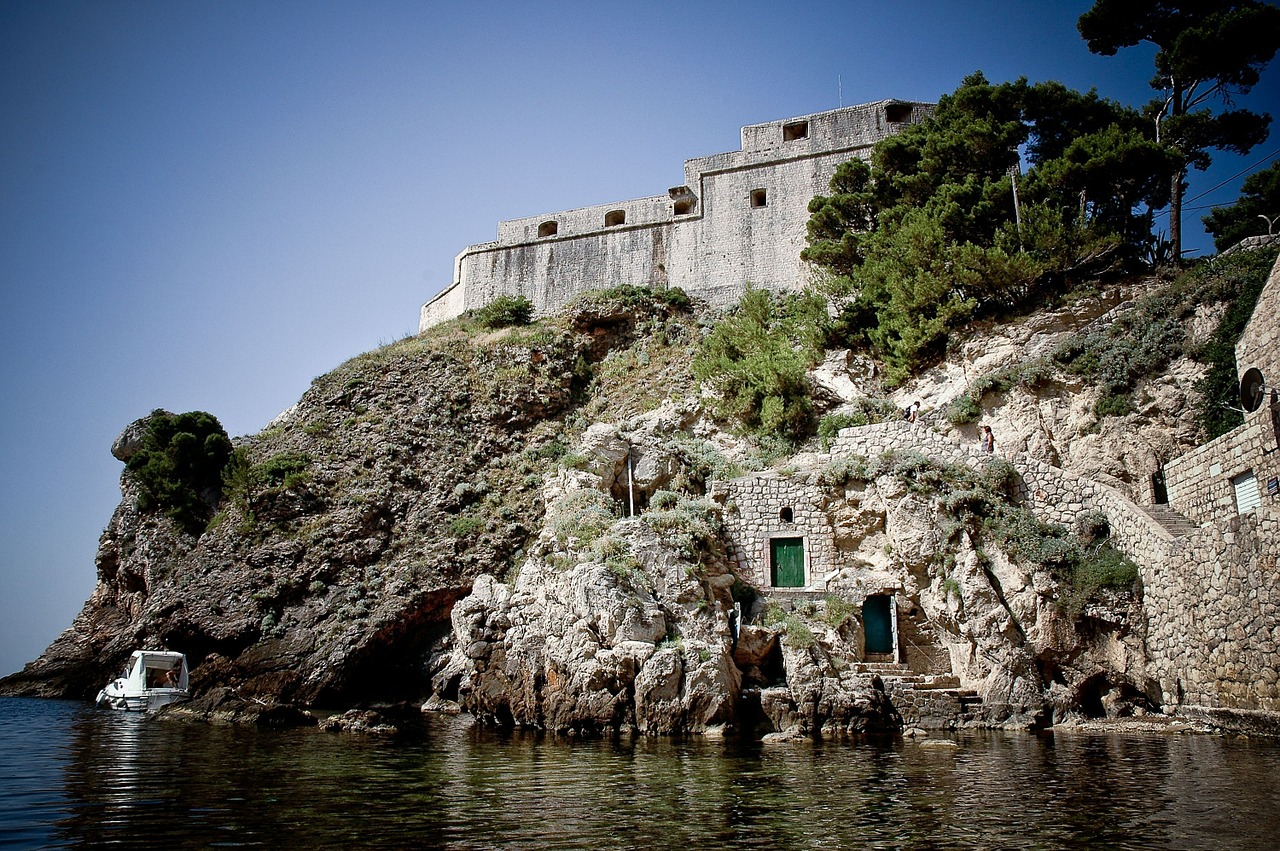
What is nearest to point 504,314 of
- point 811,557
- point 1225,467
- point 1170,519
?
point 811,557

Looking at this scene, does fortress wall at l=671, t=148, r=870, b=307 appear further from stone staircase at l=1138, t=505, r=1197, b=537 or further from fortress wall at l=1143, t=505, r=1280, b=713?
fortress wall at l=1143, t=505, r=1280, b=713

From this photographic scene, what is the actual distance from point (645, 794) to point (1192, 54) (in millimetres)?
28776

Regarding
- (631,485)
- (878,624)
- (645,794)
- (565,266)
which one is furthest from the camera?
(565,266)

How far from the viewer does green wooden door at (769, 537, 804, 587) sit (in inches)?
808

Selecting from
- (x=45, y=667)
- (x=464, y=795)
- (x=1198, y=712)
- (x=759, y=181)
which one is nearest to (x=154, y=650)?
(x=45, y=667)

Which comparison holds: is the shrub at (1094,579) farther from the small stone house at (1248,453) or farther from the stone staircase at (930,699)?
the stone staircase at (930,699)

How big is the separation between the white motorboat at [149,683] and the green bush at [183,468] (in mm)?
8383

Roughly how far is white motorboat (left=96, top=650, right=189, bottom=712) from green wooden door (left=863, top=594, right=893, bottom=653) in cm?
1806

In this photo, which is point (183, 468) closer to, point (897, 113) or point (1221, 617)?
point (1221, 617)

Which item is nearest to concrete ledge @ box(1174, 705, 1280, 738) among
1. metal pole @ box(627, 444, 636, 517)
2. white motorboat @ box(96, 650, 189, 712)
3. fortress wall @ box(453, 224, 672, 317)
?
metal pole @ box(627, 444, 636, 517)

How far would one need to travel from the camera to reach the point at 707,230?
3562 centimetres

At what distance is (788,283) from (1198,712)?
22724mm

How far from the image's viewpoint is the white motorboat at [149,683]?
20922 mm

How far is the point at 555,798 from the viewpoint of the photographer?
8617 millimetres
